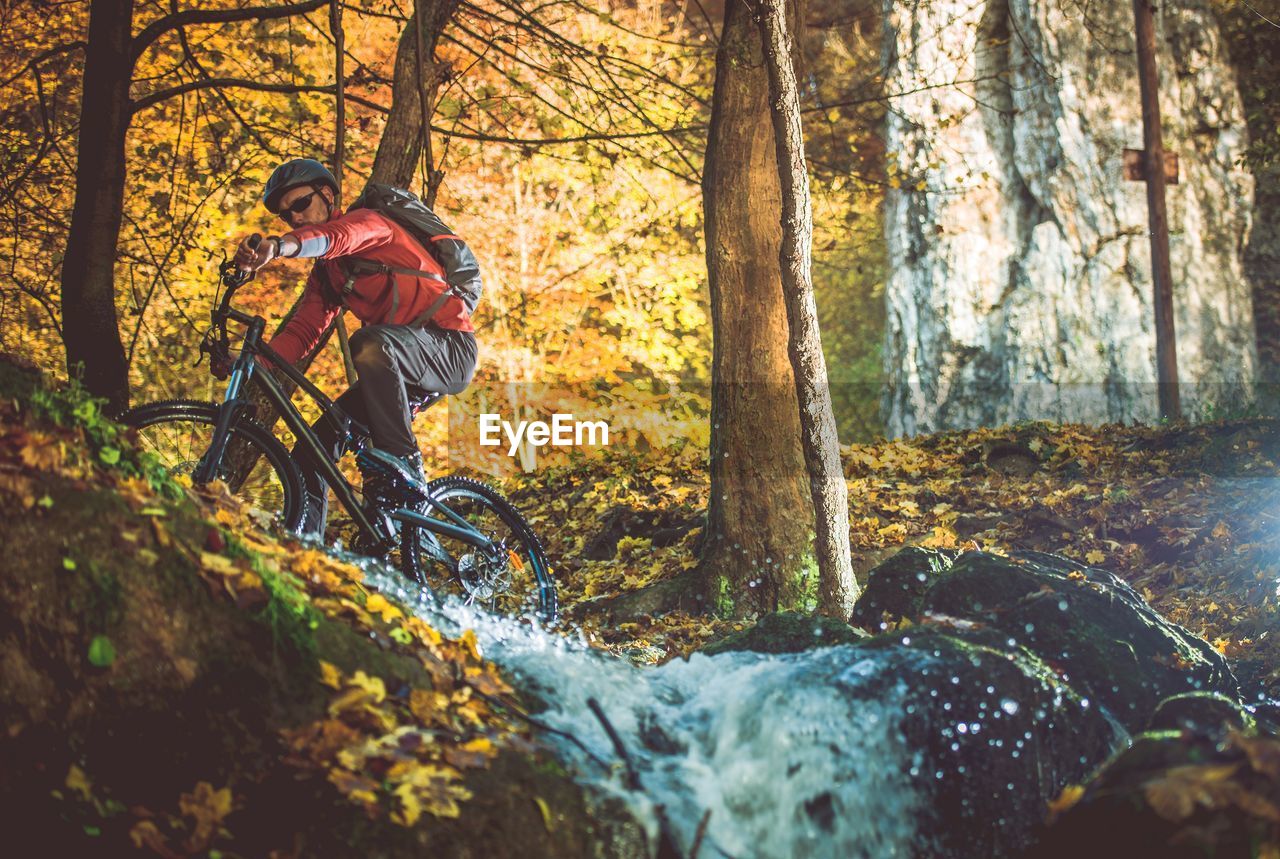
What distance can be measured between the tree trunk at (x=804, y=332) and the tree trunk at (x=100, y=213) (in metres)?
4.00

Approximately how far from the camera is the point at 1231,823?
2469mm

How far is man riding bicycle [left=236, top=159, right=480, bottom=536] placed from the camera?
198 inches

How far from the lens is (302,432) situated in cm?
504

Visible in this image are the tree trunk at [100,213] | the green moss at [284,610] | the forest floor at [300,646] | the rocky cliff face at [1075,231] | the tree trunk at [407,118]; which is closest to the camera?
the forest floor at [300,646]

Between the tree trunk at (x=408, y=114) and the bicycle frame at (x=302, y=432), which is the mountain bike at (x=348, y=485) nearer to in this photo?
the bicycle frame at (x=302, y=432)

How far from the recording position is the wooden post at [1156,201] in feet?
42.9

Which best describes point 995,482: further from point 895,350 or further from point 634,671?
point 895,350

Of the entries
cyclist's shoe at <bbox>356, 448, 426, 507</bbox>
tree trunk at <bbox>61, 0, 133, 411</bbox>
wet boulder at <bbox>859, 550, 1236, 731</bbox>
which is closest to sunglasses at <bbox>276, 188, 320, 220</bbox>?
cyclist's shoe at <bbox>356, 448, 426, 507</bbox>

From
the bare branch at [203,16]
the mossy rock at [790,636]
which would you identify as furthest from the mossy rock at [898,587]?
the bare branch at [203,16]

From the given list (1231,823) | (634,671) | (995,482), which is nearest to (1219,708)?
(1231,823)

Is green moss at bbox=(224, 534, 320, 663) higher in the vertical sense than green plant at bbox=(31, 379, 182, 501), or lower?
lower

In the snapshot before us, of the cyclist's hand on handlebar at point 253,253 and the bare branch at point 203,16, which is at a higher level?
the bare branch at point 203,16

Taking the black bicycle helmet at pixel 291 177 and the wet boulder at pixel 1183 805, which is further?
the black bicycle helmet at pixel 291 177

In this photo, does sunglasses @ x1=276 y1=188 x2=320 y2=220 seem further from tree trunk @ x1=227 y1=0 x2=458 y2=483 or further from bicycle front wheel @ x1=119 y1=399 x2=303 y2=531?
tree trunk @ x1=227 y1=0 x2=458 y2=483
